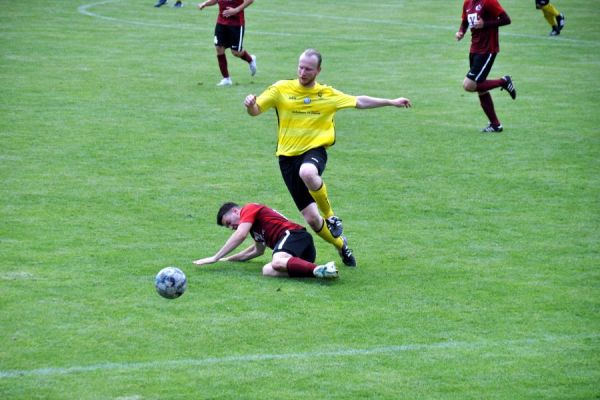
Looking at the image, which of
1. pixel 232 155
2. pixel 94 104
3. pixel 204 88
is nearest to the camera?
pixel 232 155

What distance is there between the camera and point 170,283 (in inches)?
378

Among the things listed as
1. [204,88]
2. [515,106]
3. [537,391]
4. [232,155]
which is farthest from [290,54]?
[537,391]

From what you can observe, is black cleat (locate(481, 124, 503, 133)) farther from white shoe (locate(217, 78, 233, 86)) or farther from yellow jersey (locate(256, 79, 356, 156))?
yellow jersey (locate(256, 79, 356, 156))

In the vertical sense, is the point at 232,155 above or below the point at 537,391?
below

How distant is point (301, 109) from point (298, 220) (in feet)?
7.15

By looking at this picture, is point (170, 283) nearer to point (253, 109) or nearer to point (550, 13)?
point (253, 109)

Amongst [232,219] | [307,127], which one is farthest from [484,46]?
[232,219]

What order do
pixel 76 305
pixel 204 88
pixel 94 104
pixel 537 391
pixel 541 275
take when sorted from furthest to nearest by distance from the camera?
pixel 204 88
pixel 94 104
pixel 541 275
pixel 76 305
pixel 537 391

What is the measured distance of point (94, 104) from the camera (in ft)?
66.2

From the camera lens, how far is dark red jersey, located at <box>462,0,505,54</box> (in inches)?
709

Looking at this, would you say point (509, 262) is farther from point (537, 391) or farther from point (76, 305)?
point (76, 305)

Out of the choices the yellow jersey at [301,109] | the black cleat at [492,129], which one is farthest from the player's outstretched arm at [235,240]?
the black cleat at [492,129]

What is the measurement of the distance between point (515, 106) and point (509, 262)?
9808mm

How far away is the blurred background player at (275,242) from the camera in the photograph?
1057cm
